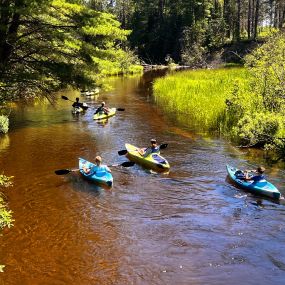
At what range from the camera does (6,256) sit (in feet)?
29.7

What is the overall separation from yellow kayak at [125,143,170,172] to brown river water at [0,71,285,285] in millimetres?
364

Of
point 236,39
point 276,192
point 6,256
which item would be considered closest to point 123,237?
point 6,256

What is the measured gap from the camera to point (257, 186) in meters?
12.3

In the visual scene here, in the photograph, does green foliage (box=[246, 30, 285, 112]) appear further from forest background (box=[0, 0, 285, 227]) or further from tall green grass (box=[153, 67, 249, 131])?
tall green grass (box=[153, 67, 249, 131])

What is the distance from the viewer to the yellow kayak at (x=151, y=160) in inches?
581

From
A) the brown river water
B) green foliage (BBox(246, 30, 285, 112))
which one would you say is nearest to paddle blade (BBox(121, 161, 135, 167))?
the brown river water

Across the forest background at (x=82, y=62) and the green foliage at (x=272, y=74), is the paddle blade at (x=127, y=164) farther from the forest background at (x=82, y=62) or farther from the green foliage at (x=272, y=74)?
the green foliage at (x=272, y=74)

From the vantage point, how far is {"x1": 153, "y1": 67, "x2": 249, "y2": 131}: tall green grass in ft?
70.1

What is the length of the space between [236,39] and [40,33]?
49347 mm

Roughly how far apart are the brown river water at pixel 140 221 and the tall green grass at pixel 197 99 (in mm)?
2812

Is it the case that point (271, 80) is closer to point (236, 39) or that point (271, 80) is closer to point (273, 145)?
point (273, 145)

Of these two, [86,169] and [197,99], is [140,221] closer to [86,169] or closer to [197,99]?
[86,169]

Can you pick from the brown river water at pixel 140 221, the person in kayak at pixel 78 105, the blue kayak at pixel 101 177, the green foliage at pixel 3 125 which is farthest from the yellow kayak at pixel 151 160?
the person in kayak at pixel 78 105

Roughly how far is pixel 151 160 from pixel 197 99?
1050 centimetres
